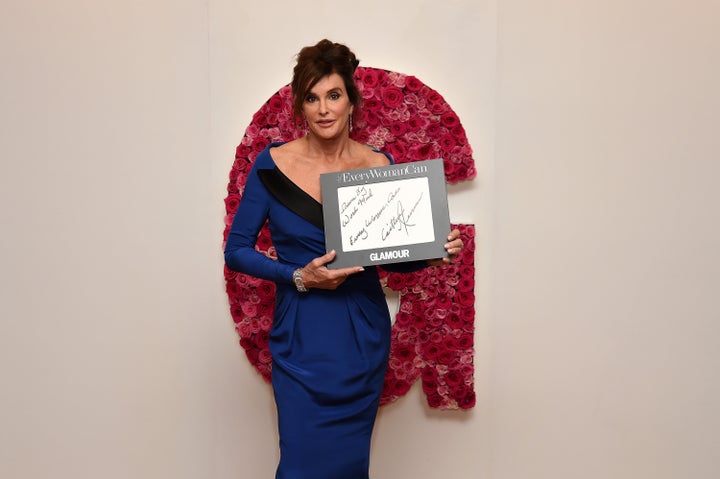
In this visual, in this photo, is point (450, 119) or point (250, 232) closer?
point (250, 232)

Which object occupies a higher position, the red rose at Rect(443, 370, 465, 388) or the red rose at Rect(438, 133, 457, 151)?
the red rose at Rect(438, 133, 457, 151)

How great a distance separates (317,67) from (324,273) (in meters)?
0.53

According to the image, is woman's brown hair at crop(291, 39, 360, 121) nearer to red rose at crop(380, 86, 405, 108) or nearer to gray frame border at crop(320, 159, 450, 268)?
gray frame border at crop(320, 159, 450, 268)

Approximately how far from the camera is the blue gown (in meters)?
1.83

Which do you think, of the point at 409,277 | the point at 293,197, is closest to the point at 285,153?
the point at 293,197

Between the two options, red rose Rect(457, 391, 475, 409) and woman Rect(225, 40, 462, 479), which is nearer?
woman Rect(225, 40, 462, 479)

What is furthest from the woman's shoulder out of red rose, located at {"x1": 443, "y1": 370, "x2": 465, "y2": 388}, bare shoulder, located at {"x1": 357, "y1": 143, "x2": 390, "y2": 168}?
red rose, located at {"x1": 443, "y1": 370, "x2": 465, "y2": 388}

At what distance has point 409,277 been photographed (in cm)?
236

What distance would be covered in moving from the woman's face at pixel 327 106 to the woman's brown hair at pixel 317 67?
14mm

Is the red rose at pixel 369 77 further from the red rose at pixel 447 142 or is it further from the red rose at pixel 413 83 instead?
the red rose at pixel 447 142
